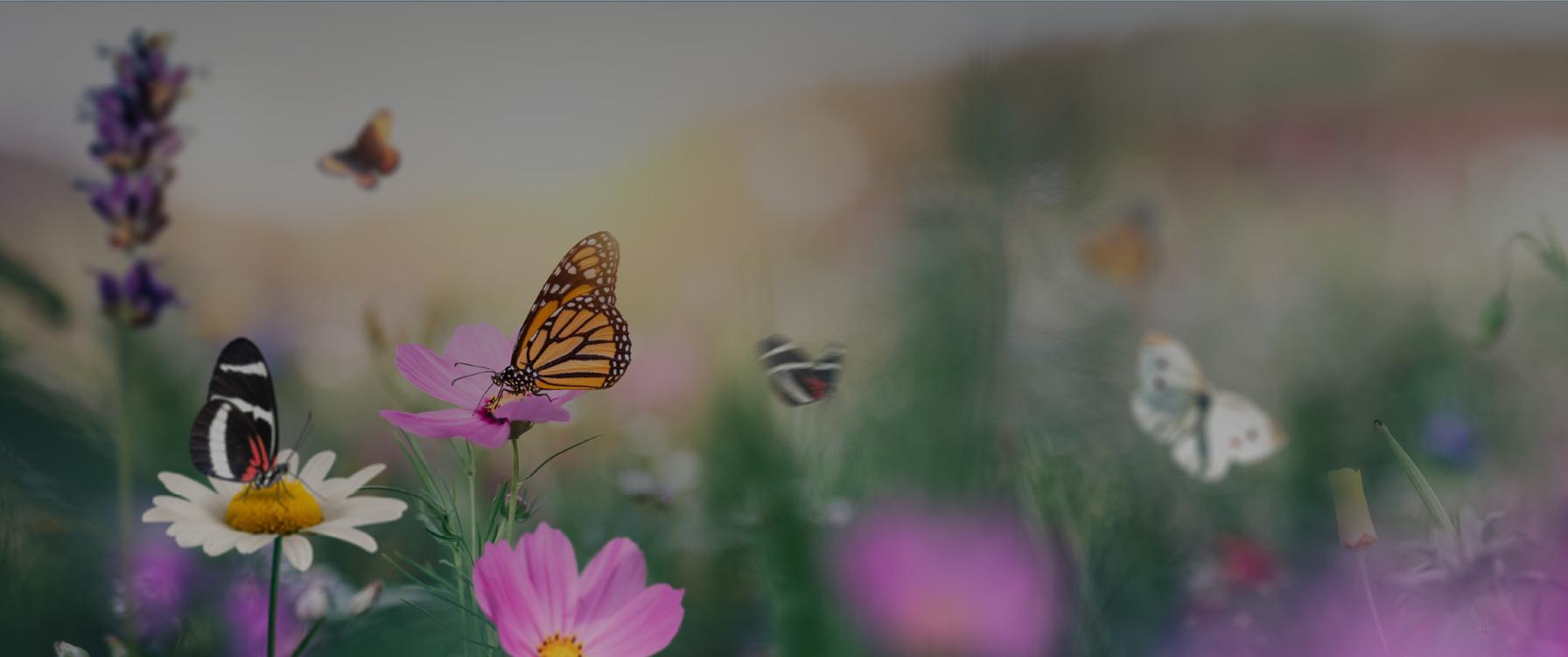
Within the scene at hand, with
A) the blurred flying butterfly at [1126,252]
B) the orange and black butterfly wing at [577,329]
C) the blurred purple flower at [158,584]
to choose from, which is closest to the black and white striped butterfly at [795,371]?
the orange and black butterfly wing at [577,329]

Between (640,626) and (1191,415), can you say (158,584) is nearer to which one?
(640,626)

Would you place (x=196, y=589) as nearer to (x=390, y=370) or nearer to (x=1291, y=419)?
(x=390, y=370)

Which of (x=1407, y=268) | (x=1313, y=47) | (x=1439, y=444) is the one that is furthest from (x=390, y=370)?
(x=1313, y=47)

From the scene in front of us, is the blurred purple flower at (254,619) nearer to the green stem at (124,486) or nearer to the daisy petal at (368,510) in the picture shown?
the green stem at (124,486)

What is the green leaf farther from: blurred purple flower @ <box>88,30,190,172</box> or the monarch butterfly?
blurred purple flower @ <box>88,30,190,172</box>

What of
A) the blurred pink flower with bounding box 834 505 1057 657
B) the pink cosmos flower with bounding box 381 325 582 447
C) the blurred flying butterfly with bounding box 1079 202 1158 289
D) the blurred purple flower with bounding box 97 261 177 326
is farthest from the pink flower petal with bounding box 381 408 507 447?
the blurred flying butterfly with bounding box 1079 202 1158 289
